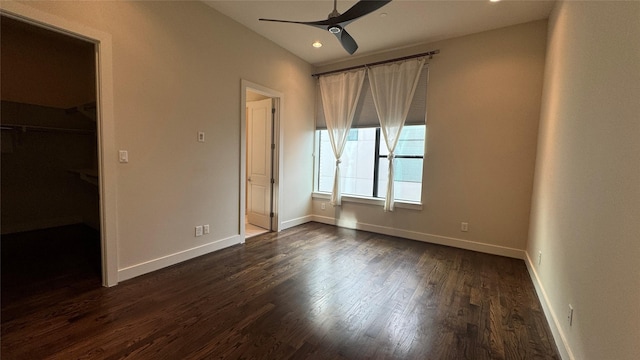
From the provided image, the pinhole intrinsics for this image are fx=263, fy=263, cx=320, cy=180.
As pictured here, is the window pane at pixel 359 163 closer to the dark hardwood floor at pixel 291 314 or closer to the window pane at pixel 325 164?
the window pane at pixel 325 164

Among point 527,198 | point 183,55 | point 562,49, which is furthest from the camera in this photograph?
point 527,198

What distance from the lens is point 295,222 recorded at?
4938 mm

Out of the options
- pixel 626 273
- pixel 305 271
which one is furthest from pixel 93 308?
pixel 626 273

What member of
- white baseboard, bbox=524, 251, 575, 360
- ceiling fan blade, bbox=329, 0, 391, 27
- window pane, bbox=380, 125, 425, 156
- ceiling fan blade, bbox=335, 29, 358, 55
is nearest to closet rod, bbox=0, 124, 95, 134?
ceiling fan blade, bbox=335, 29, 358, 55

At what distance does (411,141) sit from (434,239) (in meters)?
1.59

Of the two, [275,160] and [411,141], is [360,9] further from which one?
[275,160]

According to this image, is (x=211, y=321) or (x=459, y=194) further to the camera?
(x=459, y=194)

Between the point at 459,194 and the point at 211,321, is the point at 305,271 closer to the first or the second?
the point at 211,321

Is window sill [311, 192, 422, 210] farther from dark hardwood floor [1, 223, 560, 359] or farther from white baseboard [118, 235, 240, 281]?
white baseboard [118, 235, 240, 281]

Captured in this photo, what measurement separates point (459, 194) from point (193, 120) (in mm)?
3776

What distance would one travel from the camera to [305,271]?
2986mm

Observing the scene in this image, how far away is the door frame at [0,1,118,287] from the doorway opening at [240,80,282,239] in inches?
76.9

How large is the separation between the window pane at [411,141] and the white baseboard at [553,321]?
2.13 m

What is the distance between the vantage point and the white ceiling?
9.87ft
